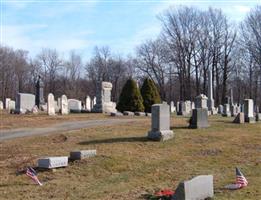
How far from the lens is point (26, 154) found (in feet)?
45.2

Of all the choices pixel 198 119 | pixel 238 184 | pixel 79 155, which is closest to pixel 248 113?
pixel 198 119

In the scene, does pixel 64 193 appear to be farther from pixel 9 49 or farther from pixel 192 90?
pixel 9 49

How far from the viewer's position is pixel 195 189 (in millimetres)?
8484

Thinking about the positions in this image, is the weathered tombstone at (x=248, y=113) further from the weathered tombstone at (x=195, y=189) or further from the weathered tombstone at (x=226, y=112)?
the weathered tombstone at (x=195, y=189)

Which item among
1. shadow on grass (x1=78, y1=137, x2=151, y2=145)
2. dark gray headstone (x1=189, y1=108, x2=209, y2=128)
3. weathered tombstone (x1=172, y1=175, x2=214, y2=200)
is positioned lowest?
weathered tombstone (x1=172, y1=175, x2=214, y2=200)

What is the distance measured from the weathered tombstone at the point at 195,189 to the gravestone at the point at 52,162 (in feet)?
14.4

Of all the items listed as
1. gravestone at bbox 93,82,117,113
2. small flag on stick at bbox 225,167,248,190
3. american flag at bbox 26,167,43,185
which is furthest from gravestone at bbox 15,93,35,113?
small flag on stick at bbox 225,167,248,190

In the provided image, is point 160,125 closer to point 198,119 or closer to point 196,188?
point 198,119

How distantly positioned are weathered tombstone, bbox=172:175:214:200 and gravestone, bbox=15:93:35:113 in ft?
78.3

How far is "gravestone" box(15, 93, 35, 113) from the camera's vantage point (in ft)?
104

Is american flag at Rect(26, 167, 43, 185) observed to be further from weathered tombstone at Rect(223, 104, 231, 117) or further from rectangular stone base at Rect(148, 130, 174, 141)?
weathered tombstone at Rect(223, 104, 231, 117)

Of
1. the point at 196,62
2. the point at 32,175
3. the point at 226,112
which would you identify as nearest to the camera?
the point at 32,175

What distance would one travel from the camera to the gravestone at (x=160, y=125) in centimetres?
1617

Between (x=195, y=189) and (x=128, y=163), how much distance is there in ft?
14.9
